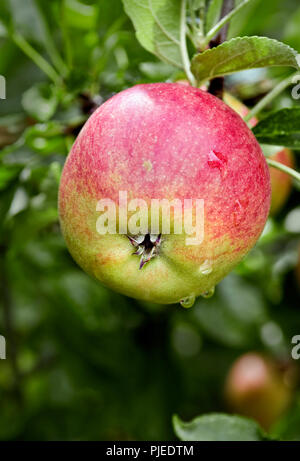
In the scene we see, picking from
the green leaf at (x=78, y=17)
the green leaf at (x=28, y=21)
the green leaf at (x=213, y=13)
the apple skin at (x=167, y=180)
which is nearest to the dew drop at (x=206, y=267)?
the apple skin at (x=167, y=180)

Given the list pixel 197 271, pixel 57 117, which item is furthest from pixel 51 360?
pixel 197 271

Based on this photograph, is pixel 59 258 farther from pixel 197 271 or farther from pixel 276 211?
pixel 197 271

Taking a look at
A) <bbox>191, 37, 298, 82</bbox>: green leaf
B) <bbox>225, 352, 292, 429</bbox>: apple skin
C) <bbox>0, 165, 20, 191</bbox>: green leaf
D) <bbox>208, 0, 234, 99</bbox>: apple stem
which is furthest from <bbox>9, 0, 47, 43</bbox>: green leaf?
<bbox>225, 352, 292, 429</bbox>: apple skin

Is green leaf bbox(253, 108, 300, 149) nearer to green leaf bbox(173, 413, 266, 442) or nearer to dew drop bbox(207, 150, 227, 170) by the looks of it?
dew drop bbox(207, 150, 227, 170)

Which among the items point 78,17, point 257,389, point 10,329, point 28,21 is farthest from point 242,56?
point 257,389

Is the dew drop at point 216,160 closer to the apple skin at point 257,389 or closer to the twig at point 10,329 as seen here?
the twig at point 10,329
